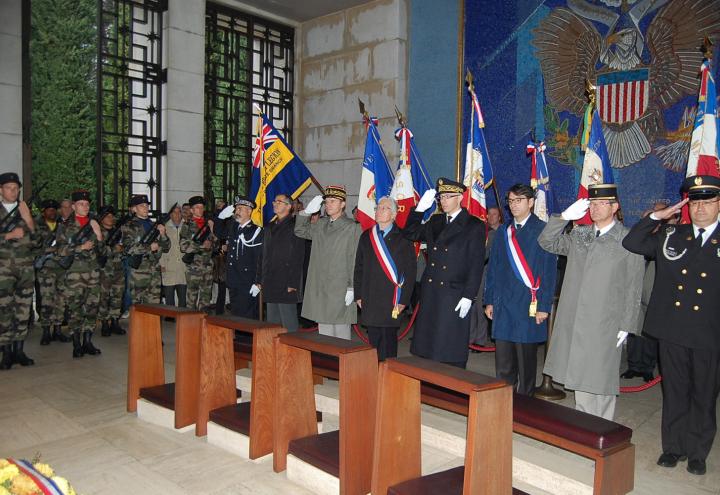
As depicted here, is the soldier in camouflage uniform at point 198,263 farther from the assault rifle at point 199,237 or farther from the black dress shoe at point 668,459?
the black dress shoe at point 668,459

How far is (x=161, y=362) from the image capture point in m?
3.87

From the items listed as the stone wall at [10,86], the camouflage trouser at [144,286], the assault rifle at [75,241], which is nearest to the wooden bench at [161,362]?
the assault rifle at [75,241]

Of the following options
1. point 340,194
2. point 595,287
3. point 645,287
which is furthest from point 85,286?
point 645,287

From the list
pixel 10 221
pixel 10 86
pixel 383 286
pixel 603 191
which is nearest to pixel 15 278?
pixel 10 221

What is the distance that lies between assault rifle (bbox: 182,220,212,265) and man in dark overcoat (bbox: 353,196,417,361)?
273 centimetres

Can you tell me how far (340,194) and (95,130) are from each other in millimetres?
4529

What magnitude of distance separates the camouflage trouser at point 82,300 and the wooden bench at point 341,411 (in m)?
3.22

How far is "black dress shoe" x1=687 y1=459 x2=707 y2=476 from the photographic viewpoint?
2.86 m

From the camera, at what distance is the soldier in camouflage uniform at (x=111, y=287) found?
5.97 meters

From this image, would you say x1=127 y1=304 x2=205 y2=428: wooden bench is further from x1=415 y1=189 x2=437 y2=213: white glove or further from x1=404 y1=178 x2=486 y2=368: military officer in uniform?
x1=415 y1=189 x2=437 y2=213: white glove

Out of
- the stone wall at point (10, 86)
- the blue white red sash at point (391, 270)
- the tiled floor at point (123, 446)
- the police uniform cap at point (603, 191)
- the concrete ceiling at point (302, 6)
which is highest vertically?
the concrete ceiling at point (302, 6)

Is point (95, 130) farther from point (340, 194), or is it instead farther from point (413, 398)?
point (413, 398)

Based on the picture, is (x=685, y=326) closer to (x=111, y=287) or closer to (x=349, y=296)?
(x=349, y=296)

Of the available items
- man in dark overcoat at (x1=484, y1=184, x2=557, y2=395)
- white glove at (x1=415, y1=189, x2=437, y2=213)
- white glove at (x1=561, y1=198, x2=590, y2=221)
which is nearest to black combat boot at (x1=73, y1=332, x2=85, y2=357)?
white glove at (x1=415, y1=189, x2=437, y2=213)
